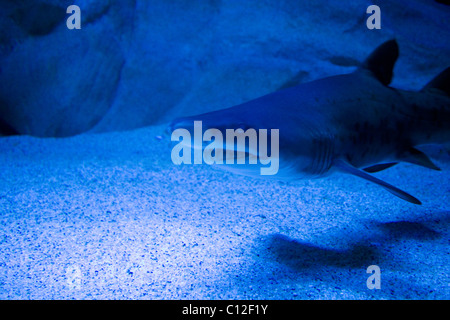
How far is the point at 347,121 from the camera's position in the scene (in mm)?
2514

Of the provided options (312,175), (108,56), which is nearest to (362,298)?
(312,175)


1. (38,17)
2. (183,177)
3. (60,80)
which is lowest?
(183,177)

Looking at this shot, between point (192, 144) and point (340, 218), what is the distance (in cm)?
196

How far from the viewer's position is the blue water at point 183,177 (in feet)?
7.41

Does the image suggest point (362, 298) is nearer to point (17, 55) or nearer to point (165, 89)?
point (165, 89)

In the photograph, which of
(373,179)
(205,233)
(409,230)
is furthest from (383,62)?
(205,233)

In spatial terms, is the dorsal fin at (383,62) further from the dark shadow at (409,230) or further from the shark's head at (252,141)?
the dark shadow at (409,230)

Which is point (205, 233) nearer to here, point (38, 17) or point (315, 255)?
point (315, 255)

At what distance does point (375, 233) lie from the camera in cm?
294

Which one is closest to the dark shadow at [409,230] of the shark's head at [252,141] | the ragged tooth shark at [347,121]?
the ragged tooth shark at [347,121]

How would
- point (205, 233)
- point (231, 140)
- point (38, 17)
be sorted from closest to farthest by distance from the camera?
point (231, 140)
point (205, 233)
point (38, 17)

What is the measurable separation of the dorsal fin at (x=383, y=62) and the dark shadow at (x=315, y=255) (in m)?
1.51

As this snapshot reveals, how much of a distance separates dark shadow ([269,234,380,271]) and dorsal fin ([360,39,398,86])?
1505mm

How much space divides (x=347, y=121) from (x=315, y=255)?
106 centimetres
